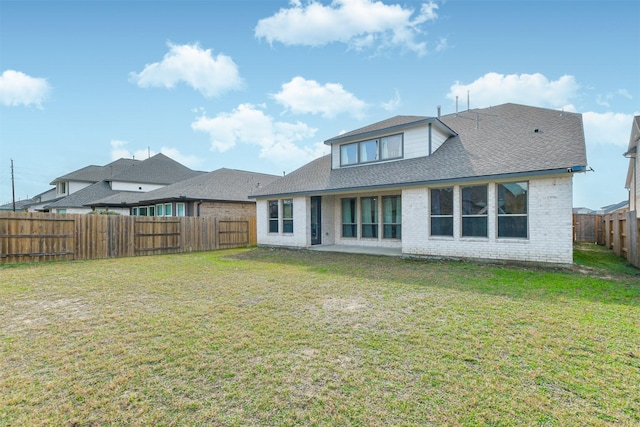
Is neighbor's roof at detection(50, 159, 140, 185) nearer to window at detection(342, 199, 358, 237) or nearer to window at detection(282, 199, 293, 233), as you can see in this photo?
window at detection(282, 199, 293, 233)

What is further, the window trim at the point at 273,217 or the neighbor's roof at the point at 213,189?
the neighbor's roof at the point at 213,189

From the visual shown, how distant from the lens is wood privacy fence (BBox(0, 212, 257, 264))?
446 inches

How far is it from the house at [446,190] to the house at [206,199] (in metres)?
3.94

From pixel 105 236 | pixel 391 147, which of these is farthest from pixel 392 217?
pixel 105 236

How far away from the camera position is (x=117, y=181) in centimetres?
2945

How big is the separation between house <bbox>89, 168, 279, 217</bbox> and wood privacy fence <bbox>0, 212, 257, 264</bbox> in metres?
2.43

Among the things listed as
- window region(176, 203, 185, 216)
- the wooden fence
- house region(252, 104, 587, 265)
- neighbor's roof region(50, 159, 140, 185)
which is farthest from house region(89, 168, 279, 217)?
the wooden fence

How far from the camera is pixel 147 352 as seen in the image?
12.0 feet

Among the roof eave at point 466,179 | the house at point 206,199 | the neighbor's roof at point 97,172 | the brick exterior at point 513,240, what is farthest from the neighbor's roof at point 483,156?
the neighbor's roof at point 97,172

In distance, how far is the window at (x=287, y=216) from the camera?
1552cm

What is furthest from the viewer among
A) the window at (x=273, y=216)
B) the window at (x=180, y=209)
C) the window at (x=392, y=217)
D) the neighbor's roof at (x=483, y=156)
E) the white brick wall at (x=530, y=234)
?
the window at (x=180, y=209)

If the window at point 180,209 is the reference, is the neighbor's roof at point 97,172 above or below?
above

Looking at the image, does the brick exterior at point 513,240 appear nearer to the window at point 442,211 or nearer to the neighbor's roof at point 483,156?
the window at point 442,211

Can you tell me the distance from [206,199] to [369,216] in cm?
970
